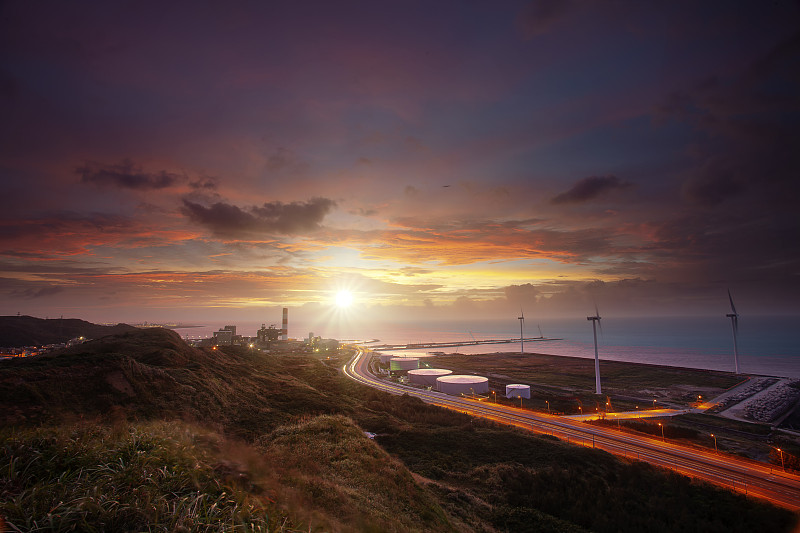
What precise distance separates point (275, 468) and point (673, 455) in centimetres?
5529

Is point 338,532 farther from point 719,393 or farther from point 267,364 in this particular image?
point 719,393

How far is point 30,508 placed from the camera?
28.1ft

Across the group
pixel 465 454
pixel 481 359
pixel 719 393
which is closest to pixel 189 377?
pixel 465 454

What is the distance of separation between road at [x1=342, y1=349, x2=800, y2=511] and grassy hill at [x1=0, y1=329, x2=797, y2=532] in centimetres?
658

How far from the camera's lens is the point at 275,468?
68.6ft

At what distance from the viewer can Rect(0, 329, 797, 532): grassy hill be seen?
1039 cm

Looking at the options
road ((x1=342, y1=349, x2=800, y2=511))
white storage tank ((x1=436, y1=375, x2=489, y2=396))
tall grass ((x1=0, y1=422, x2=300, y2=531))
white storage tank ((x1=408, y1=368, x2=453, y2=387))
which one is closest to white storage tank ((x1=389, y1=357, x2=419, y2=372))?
white storage tank ((x1=408, y1=368, x2=453, y2=387))

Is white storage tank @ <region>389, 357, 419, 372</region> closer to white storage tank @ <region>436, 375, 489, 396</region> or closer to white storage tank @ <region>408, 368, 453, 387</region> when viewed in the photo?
white storage tank @ <region>408, 368, 453, 387</region>

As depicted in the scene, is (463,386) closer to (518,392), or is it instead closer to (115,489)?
(518,392)

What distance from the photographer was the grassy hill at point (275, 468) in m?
10.4

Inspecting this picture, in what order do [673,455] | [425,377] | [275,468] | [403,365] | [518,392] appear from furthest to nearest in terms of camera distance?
Result: [403,365]
[425,377]
[518,392]
[673,455]
[275,468]

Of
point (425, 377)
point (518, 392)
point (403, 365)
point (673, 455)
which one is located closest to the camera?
point (673, 455)

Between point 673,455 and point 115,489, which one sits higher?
point 115,489

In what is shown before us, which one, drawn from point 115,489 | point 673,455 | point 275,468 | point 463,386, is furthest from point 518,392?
point 115,489
